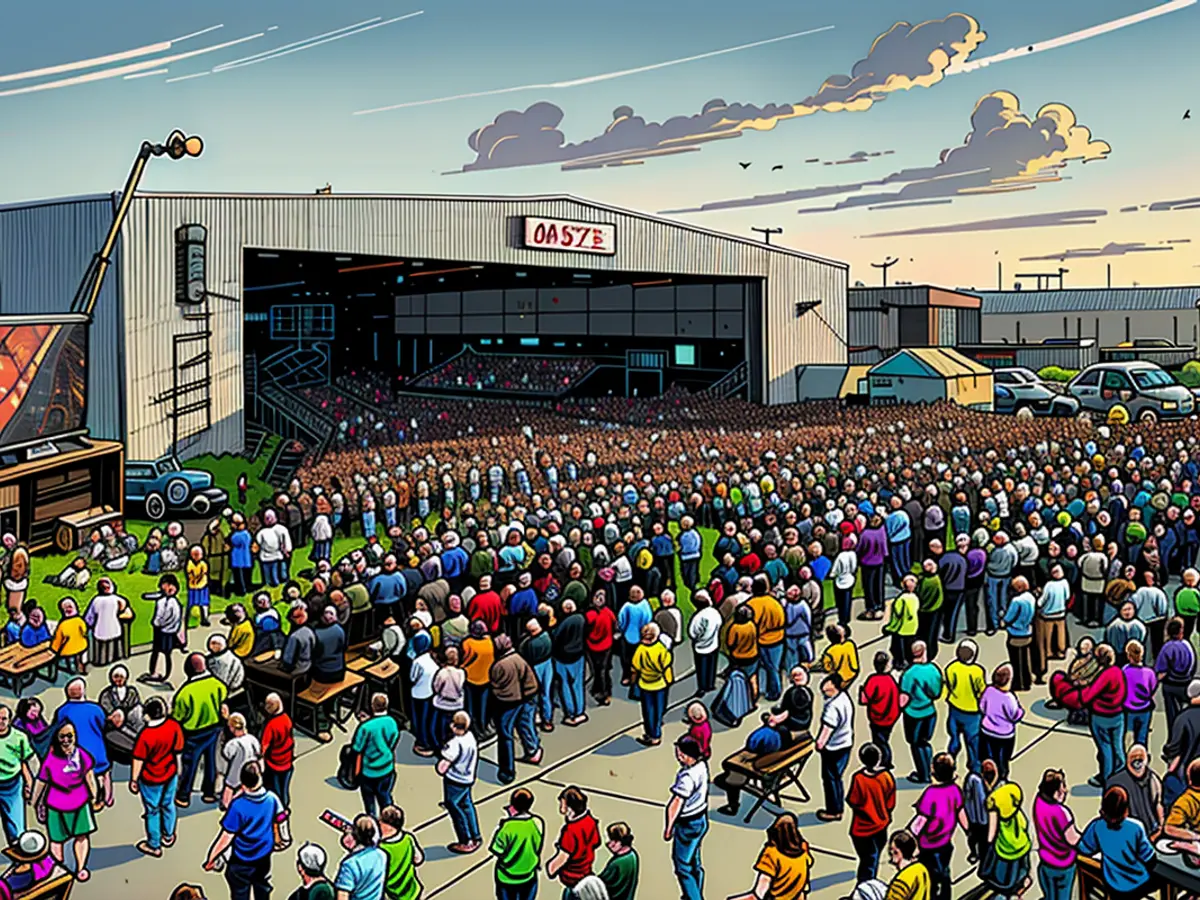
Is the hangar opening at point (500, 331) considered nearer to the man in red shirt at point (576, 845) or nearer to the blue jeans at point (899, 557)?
the blue jeans at point (899, 557)

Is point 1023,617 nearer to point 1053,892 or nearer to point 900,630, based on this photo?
point 900,630

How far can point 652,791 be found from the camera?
37.4ft

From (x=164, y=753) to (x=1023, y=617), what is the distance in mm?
8575

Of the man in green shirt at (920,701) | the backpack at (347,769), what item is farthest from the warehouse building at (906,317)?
the backpack at (347,769)


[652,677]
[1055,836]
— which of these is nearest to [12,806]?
[652,677]

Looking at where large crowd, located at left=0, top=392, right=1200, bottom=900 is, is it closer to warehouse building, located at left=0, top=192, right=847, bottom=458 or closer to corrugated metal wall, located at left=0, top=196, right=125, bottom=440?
corrugated metal wall, located at left=0, top=196, right=125, bottom=440

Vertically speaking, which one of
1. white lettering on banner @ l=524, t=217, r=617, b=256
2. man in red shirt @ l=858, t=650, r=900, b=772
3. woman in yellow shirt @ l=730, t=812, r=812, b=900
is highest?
white lettering on banner @ l=524, t=217, r=617, b=256

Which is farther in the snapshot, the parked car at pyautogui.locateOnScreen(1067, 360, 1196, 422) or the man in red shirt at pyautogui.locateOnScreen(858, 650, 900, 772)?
the parked car at pyautogui.locateOnScreen(1067, 360, 1196, 422)

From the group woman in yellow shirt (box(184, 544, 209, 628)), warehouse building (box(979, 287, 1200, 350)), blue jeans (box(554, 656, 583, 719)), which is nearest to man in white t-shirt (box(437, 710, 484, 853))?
blue jeans (box(554, 656, 583, 719))

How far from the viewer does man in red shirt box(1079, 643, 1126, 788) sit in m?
10.5

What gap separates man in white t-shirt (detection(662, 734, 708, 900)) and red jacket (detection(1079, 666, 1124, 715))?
3.84 metres

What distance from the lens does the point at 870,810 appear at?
902cm

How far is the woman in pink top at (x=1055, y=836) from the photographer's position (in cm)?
820

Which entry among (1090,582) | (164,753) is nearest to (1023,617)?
(1090,582)
